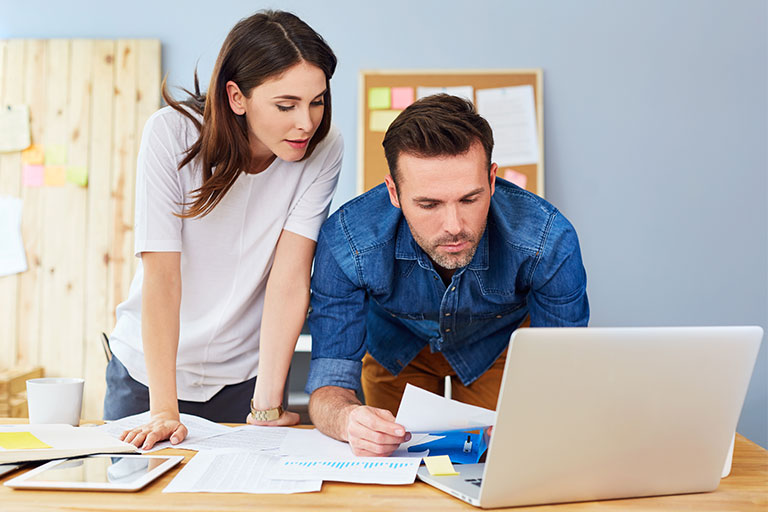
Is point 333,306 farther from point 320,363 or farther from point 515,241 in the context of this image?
point 515,241

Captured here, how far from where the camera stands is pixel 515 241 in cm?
128

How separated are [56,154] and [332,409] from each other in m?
2.07

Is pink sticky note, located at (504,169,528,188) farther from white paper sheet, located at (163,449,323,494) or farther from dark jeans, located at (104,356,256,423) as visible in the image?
white paper sheet, located at (163,449,323,494)

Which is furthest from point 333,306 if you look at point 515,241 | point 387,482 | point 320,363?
point 387,482

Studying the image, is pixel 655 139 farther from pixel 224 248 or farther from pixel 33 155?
pixel 33 155

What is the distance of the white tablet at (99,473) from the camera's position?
2.69 ft

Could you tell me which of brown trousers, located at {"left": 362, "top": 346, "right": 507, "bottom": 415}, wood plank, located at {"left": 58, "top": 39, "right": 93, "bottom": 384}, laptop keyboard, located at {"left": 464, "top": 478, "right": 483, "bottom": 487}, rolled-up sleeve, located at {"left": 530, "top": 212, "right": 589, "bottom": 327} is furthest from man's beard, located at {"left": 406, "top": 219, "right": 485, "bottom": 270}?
wood plank, located at {"left": 58, "top": 39, "right": 93, "bottom": 384}

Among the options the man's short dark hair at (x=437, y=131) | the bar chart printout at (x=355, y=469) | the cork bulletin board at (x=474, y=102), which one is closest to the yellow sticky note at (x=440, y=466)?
the bar chart printout at (x=355, y=469)

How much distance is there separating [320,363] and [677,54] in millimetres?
2161

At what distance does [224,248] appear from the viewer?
4.48ft

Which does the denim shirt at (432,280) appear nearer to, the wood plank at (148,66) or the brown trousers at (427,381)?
the brown trousers at (427,381)

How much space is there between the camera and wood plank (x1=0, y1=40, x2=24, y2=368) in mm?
2672

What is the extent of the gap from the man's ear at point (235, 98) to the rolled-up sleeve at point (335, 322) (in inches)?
11.0

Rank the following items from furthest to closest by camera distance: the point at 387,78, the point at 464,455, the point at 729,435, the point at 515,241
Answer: the point at 387,78, the point at 515,241, the point at 464,455, the point at 729,435
